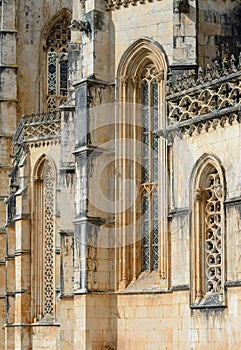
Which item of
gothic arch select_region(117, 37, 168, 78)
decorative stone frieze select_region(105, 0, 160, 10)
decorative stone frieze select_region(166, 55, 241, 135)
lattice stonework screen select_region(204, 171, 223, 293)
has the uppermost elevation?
decorative stone frieze select_region(105, 0, 160, 10)

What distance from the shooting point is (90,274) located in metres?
32.1

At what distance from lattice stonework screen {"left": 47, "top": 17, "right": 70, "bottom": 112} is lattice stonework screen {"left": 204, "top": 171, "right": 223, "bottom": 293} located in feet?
76.1

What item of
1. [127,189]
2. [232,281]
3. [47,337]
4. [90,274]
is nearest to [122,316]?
[90,274]

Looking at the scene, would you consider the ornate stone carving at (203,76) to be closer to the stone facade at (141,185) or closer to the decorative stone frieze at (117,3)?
the stone facade at (141,185)

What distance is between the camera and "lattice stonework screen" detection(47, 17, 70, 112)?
50.0m

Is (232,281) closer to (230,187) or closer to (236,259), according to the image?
(236,259)

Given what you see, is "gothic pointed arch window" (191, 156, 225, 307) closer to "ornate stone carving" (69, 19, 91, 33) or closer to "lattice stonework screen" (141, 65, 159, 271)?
"lattice stonework screen" (141, 65, 159, 271)

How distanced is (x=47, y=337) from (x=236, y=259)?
56.4 ft

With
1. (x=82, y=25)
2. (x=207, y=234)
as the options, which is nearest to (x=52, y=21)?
(x=82, y=25)

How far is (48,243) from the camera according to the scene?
4238cm

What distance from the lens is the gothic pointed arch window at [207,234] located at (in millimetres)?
27062

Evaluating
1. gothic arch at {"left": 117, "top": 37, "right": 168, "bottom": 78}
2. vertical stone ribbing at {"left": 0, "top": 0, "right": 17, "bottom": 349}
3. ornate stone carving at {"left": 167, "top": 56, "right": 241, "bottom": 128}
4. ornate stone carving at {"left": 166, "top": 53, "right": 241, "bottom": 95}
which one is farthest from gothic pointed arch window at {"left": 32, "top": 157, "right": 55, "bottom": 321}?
ornate stone carving at {"left": 167, "top": 56, "right": 241, "bottom": 128}

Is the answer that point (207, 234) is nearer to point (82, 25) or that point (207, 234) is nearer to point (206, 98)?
point (206, 98)

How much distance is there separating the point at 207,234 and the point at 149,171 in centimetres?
485
